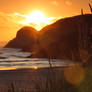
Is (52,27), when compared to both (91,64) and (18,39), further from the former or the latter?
(91,64)

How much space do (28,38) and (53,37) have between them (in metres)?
34.5

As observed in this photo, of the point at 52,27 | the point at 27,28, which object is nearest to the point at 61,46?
the point at 52,27

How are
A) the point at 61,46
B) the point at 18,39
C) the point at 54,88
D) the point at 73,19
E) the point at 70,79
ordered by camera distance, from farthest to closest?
the point at 18,39 < the point at 73,19 < the point at 61,46 < the point at 70,79 < the point at 54,88

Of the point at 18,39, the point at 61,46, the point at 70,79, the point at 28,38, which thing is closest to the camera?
the point at 70,79

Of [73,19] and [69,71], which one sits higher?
[73,19]

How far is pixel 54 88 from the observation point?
14.9 feet

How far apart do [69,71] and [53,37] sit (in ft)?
207

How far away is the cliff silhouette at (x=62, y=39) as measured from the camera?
480cm

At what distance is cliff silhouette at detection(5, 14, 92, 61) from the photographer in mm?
4797

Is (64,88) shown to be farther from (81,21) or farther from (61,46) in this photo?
(61,46)

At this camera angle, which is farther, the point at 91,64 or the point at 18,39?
the point at 18,39

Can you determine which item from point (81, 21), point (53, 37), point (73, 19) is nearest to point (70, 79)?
point (81, 21)

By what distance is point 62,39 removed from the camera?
45.6 m

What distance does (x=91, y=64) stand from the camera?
5.45 metres
